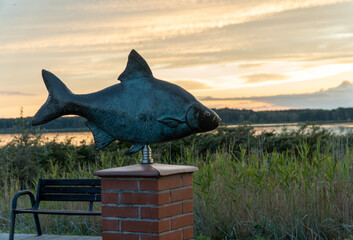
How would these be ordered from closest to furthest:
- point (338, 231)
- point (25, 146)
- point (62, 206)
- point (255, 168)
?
point (338, 231)
point (255, 168)
point (62, 206)
point (25, 146)

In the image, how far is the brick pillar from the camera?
13.6 ft

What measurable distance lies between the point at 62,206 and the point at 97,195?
1.57 metres

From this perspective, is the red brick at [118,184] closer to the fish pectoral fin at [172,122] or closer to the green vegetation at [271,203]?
the fish pectoral fin at [172,122]

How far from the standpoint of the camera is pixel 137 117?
4.20 m

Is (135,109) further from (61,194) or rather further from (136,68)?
(61,194)

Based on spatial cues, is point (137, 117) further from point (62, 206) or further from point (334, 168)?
point (62, 206)

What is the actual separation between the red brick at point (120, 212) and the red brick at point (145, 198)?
64 millimetres

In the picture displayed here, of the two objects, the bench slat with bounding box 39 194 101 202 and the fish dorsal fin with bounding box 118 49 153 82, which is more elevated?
the fish dorsal fin with bounding box 118 49 153 82

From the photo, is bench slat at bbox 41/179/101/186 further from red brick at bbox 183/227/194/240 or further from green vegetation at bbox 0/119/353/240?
red brick at bbox 183/227/194/240

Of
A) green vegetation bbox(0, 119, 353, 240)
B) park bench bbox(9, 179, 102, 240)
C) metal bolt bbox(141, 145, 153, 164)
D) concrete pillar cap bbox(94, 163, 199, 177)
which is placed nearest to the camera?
concrete pillar cap bbox(94, 163, 199, 177)

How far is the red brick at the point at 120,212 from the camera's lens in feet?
13.9

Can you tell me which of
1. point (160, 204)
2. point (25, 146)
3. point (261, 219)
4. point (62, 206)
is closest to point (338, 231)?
point (261, 219)

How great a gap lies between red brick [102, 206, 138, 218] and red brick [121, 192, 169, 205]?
→ 0.21 ft

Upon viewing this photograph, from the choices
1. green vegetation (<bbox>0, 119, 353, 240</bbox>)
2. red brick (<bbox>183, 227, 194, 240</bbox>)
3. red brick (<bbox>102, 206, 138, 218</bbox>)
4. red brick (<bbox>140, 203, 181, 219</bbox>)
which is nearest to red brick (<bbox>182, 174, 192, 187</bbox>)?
red brick (<bbox>140, 203, 181, 219</bbox>)
